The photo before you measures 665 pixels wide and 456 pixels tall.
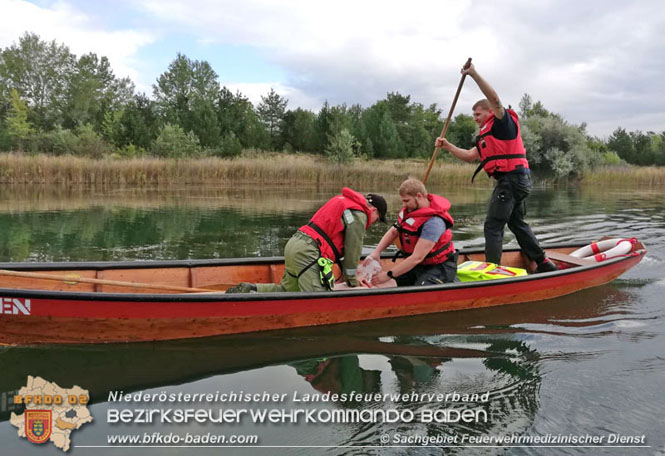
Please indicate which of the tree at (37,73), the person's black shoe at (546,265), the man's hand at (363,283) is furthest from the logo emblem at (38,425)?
the tree at (37,73)

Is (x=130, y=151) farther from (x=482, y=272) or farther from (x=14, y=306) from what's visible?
(x=14, y=306)

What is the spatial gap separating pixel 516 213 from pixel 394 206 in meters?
11.0

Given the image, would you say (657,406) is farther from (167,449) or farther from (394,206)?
(394,206)

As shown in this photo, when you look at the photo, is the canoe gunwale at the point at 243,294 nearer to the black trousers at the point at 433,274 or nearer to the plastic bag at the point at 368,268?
the black trousers at the point at 433,274

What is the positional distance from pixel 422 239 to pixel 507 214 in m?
1.67

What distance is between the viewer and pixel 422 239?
5262 mm

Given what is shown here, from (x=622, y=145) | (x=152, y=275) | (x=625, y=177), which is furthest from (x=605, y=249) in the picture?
(x=622, y=145)

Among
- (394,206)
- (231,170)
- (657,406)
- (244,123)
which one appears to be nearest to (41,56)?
(244,123)

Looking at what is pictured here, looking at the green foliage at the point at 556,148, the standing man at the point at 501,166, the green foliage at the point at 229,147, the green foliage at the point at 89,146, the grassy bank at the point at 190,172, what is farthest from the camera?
the green foliage at the point at 229,147

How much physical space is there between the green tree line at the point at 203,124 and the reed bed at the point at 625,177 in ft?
2.85

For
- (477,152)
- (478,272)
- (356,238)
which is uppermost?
(477,152)

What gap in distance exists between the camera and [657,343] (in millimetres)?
4781

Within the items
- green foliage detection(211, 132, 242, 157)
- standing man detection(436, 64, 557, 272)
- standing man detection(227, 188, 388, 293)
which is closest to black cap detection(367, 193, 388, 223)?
standing man detection(227, 188, 388, 293)

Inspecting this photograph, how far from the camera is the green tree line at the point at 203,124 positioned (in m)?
33.0
